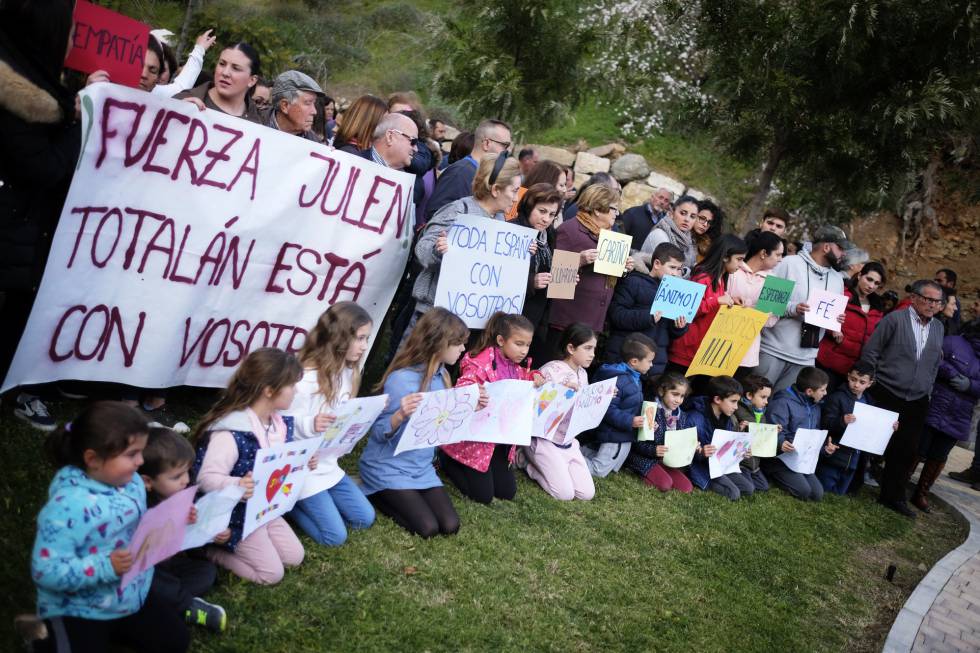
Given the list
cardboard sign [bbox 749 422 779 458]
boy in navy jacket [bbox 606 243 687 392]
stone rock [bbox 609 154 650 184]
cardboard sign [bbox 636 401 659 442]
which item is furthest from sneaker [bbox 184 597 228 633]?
stone rock [bbox 609 154 650 184]

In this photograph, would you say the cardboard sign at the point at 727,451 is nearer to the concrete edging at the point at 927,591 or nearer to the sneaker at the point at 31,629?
the concrete edging at the point at 927,591

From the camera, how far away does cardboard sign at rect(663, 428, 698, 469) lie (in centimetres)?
759

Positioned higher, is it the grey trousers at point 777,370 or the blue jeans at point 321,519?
the grey trousers at point 777,370

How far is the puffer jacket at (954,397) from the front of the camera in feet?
31.5

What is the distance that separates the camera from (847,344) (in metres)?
9.60

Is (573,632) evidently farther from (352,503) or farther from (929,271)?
(929,271)

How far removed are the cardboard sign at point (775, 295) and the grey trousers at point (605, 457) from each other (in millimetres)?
2265

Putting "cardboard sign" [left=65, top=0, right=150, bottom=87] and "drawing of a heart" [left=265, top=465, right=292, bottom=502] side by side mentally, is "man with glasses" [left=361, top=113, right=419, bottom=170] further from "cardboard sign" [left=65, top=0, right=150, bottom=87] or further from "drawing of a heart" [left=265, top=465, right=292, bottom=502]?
"drawing of a heart" [left=265, top=465, right=292, bottom=502]

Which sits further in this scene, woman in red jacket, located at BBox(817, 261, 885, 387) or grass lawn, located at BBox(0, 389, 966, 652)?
woman in red jacket, located at BBox(817, 261, 885, 387)

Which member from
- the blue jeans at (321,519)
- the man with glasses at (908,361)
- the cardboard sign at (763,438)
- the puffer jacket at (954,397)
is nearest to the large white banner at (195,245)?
the blue jeans at (321,519)

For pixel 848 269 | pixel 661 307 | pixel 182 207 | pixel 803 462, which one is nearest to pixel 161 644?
pixel 182 207

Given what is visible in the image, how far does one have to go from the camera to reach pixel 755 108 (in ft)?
Answer: 37.4

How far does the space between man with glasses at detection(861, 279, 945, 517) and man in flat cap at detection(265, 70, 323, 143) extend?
20.9 feet

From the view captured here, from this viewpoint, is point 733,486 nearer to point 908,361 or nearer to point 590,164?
point 908,361
